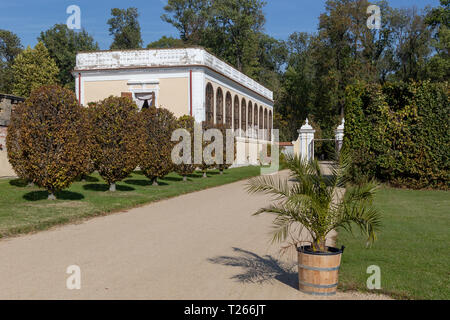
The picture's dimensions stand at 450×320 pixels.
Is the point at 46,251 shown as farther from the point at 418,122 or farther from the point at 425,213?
the point at 418,122

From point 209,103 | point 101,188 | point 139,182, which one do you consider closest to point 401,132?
point 139,182

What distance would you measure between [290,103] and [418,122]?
48.6 meters

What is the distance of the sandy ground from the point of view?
5.36 m

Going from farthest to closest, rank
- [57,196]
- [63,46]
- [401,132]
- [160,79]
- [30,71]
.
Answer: [63,46] → [30,71] → [160,79] → [401,132] → [57,196]

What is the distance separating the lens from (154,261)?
6.86 meters

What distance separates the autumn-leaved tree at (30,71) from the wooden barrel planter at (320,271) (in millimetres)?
52059

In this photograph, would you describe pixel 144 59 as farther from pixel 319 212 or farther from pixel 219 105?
A: pixel 319 212

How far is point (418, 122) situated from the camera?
17.9 m

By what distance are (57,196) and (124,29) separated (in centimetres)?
6173

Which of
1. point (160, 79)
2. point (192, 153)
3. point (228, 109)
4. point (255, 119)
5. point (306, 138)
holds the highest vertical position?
point (160, 79)

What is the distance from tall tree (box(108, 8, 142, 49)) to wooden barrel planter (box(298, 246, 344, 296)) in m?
69.9

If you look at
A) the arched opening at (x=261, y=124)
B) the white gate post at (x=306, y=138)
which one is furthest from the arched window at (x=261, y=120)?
the white gate post at (x=306, y=138)

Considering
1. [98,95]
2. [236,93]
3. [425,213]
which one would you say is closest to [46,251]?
[425,213]

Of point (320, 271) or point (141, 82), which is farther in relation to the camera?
point (141, 82)
